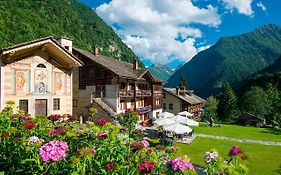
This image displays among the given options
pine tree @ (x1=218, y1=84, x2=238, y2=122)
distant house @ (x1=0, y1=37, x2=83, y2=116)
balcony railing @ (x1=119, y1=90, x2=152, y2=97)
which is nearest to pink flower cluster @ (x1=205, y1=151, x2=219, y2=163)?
distant house @ (x1=0, y1=37, x2=83, y2=116)

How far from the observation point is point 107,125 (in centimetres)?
723

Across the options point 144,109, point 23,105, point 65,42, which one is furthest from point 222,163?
point 144,109

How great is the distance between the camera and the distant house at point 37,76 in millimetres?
20831

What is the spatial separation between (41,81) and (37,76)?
0.64 meters

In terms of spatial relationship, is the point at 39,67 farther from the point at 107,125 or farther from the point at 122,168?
the point at 122,168

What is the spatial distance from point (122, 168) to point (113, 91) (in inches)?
1144

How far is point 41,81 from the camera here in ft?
75.9

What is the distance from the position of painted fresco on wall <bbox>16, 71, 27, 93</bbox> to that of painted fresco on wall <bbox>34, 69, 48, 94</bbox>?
3.30 feet

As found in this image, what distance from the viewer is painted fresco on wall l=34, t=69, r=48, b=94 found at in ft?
74.5

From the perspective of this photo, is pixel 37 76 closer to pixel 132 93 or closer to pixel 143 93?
pixel 132 93

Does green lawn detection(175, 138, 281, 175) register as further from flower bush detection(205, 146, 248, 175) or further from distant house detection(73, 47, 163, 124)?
distant house detection(73, 47, 163, 124)

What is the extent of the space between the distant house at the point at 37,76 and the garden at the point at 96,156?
13.6 m

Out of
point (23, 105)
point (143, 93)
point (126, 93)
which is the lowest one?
point (23, 105)

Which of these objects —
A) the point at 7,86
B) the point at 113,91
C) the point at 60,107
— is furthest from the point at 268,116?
the point at 7,86
